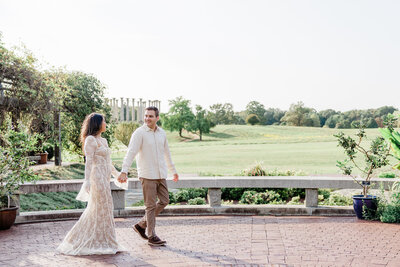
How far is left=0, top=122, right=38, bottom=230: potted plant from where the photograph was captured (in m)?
7.27

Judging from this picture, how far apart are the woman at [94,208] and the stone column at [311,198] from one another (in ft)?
13.2

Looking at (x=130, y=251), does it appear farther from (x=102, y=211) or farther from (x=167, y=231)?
(x=167, y=231)

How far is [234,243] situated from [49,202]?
322 inches

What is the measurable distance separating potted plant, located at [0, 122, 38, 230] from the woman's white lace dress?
1907mm

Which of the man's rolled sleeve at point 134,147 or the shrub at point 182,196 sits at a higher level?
the man's rolled sleeve at point 134,147

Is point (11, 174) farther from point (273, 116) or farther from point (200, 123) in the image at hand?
point (273, 116)

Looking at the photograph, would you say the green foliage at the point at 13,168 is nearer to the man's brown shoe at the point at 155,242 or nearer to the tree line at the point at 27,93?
the man's brown shoe at the point at 155,242

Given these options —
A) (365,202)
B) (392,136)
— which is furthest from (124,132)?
(365,202)

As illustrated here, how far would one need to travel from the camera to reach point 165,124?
70.0 meters

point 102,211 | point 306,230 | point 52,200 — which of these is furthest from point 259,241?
point 52,200

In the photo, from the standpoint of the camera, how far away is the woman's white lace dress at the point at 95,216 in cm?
581

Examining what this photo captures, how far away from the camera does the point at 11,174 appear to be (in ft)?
24.3

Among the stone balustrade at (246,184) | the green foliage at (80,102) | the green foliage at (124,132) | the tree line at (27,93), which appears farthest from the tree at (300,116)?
the stone balustrade at (246,184)

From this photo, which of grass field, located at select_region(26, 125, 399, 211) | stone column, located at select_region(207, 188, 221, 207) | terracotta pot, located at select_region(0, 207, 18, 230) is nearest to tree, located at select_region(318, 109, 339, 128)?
grass field, located at select_region(26, 125, 399, 211)
